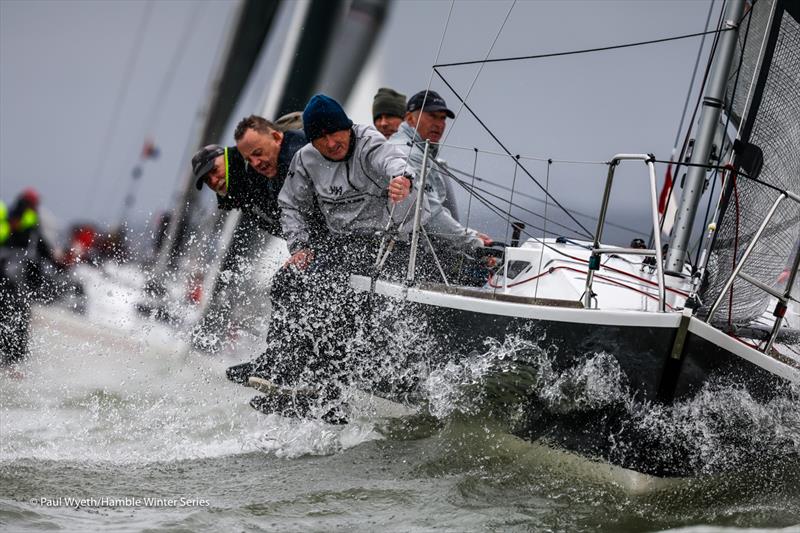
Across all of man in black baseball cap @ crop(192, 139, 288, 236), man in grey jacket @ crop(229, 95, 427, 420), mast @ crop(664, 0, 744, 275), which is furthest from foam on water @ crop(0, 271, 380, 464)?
mast @ crop(664, 0, 744, 275)

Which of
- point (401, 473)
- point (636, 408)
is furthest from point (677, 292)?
point (401, 473)

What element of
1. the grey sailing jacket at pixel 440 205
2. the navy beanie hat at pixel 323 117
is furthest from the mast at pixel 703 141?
the navy beanie hat at pixel 323 117

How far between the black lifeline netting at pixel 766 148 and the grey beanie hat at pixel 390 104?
1.81 metres

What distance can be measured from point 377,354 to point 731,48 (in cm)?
194

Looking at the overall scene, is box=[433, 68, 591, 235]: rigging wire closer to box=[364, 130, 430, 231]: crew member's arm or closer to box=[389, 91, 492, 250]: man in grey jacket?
box=[389, 91, 492, 250]: man in grey jacket

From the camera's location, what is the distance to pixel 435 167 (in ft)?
13.7

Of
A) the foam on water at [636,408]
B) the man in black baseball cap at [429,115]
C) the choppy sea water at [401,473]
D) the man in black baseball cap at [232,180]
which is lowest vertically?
the choppy sea water at [401,473]

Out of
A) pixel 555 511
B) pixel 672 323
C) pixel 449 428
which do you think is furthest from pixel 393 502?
pixel 672 323

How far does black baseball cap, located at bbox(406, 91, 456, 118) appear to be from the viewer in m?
4.77

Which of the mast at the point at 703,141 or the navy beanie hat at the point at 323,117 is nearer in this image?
the mast at the point at 703,141

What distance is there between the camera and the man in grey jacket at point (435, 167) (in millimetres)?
4297

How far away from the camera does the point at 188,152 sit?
8211 mm

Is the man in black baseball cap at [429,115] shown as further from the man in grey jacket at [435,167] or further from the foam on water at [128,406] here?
the foam on water at [128,406]

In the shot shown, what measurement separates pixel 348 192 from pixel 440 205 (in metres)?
0.43
